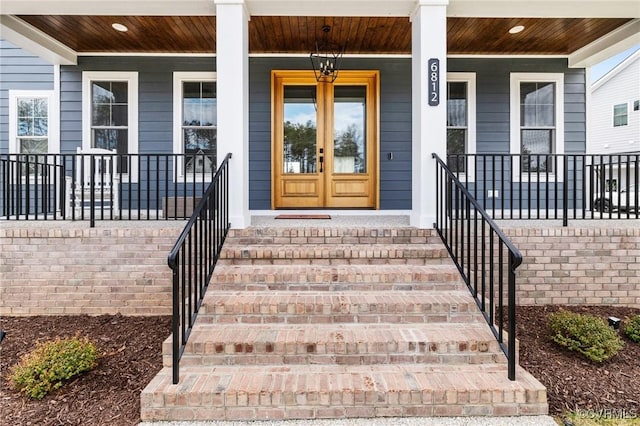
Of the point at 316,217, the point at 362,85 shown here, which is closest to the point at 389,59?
the point at 362,85

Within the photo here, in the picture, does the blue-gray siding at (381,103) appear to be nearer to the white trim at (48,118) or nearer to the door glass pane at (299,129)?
the white trim at (48,118)

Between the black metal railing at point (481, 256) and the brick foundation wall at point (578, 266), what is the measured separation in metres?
0.27

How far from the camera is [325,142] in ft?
20.6

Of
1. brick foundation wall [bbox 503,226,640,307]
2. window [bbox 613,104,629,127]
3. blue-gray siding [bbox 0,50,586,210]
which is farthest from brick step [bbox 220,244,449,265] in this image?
window [bbox 613,104,629,127]

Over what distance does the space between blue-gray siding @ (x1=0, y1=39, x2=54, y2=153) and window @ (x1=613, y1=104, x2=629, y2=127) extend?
1761cm

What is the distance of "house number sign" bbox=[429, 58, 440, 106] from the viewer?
4.09 m

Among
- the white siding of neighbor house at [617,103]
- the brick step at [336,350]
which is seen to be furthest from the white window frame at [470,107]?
the white siding of neighbor house at [617,103]

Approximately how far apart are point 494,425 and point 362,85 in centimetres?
539

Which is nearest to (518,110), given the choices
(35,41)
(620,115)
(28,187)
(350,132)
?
(350,132)

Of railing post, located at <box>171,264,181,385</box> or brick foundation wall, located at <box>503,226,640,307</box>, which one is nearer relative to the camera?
railing post, located at <box>171,264,181,385</box>

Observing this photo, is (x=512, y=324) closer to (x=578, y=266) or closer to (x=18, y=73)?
(x=578, y=266)

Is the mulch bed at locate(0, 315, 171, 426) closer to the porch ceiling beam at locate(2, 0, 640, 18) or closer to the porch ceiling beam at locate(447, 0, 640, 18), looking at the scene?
the porch ceiling beam at locate(2, 0, 640, 18)

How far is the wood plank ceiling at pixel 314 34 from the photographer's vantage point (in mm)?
4922

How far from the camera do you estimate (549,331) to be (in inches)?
131
